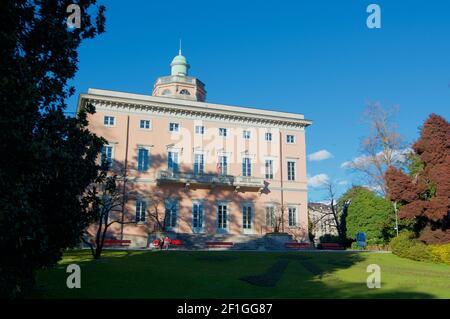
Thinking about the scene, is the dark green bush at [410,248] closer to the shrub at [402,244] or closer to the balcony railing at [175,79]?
the shrub at [402,244]

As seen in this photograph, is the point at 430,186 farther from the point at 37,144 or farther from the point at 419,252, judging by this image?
the point at 37,144

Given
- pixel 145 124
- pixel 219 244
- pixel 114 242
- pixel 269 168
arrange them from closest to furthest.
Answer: pixel 114 242, pixel 219 244, pixel 145 124, pixel 269 168

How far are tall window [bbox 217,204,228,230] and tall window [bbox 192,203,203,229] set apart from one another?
155cm

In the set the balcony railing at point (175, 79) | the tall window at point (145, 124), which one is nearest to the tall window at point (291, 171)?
the tall window at point (145, 124)

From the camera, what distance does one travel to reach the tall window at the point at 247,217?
121 ft

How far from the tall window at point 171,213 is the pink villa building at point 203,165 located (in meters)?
0.08

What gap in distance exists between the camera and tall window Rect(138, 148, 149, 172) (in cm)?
3478

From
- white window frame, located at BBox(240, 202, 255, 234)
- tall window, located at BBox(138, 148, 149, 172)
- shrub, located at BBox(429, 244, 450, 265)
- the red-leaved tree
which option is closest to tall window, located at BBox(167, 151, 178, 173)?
tall window, located at BBox(138, 148, 149, 172)

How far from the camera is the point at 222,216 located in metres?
36.3

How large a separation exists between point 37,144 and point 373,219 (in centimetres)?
3234

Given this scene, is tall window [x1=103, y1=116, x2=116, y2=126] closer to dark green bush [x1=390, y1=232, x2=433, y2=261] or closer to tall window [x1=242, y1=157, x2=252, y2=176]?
tall window [x1=242, y1=157, x2=252, y2=176]

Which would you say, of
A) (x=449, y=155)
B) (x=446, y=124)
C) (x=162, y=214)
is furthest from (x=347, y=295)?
(x=162, y=214)

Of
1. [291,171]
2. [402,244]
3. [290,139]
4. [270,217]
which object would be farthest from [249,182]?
[402,244]
